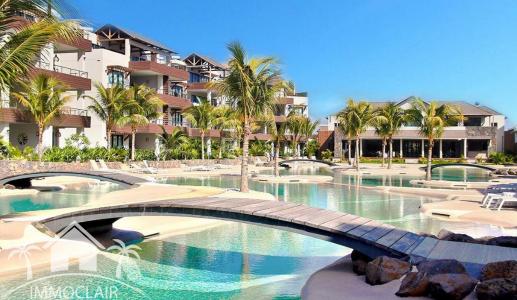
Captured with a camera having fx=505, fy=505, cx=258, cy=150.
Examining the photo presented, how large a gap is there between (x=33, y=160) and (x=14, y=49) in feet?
75.3

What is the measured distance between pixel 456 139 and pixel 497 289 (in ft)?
210

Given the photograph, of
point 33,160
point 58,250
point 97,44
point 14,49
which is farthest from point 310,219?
point 97,44

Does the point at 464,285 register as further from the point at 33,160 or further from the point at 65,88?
the point at 65,88

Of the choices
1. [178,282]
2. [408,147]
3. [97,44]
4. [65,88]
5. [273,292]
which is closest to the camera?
[273,292]

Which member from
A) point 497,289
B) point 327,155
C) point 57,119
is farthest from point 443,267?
point 327,155

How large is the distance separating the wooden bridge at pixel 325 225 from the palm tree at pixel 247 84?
33.6ft

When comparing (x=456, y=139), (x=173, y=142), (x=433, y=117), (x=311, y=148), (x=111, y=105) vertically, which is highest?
(x=111, y=105)

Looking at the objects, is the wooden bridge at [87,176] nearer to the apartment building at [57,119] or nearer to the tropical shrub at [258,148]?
the apartment building at [57,119]

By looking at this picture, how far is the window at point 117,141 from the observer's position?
160ft

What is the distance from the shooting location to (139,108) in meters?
42.2

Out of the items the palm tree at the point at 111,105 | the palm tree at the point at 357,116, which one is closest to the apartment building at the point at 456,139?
the palm tree at the point at 357,116

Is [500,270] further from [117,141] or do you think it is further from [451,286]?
[117,141]

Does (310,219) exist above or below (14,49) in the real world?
below

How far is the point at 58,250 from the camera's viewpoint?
37.4 ft
